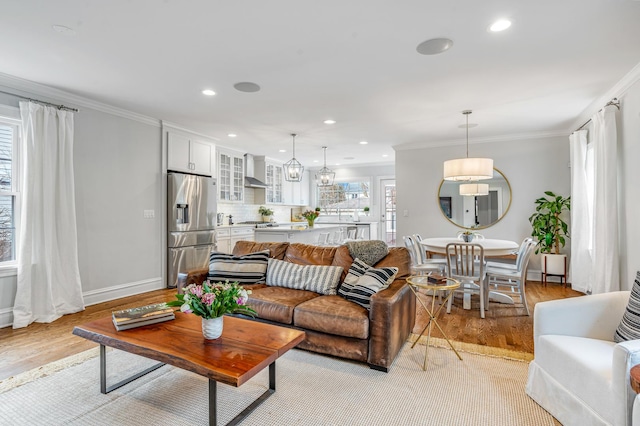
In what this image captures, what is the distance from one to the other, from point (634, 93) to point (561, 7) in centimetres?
190

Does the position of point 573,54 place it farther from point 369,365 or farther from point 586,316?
point 369,365

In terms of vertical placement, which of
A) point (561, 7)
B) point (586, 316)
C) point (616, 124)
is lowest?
point (586, 316)

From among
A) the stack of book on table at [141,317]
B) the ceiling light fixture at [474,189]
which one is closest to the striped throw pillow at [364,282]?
the stack of book on table at [141,317]

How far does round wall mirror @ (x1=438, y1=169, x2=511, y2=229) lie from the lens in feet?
19.4

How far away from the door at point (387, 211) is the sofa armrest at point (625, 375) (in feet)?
24.8

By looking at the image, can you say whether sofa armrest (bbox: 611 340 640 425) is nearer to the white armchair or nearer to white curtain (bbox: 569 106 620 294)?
the white armchair

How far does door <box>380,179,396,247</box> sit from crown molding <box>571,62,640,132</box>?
4636 mm

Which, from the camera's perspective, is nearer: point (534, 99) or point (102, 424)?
point (102, 424)

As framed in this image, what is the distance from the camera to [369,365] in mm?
2404

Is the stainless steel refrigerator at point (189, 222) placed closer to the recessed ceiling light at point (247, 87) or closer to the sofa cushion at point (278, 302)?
the recessed ceiling light at point (247, 87)

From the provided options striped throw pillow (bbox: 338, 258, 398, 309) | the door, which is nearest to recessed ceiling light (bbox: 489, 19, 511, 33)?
striped throw pillow (bbox: 338, 258, 398, 309)

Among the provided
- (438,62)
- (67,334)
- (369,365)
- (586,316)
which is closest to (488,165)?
(438,62)

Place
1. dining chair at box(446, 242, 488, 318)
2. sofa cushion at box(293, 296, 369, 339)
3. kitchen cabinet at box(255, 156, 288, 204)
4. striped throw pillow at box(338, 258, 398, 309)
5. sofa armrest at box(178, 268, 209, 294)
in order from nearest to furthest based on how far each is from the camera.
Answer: sofa cushion at box(293, 296, 369, 339), striped throw pillow at box(338, 258, 398, 309), sofa armrest at box(178, 268, 209, 294), dining chair at box(446, 242, 488, 318), kitchen cabinet at box(255, 156, 288, 204)

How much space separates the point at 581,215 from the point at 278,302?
4533mm
